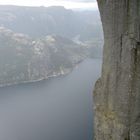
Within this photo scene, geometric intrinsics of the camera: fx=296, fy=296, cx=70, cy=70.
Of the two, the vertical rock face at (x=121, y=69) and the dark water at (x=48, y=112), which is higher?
the vertical rock face at (x=121, y=69)

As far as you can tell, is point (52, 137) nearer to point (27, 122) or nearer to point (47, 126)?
point (47, 126)

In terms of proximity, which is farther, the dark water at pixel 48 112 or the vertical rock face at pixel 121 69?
the dark water at pixel 48 112

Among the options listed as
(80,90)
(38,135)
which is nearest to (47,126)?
(38,135)

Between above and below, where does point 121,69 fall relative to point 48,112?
above

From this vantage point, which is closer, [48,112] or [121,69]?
[121,69]

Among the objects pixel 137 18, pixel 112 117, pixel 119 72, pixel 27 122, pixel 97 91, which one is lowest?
pixel 27 122
